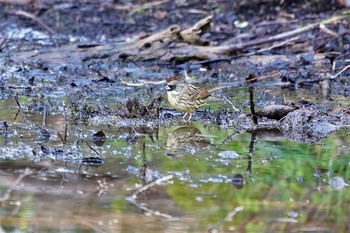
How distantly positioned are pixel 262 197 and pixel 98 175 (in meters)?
1.12

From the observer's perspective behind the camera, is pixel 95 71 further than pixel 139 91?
Yes

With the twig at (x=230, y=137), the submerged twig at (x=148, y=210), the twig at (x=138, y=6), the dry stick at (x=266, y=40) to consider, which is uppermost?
the twig at (x=138, y=6)

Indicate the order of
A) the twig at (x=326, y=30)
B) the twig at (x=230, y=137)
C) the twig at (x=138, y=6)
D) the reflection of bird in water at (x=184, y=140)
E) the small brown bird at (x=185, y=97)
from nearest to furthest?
the reflection of bird in water at (x=184, y=140), the twig at (x=230, y=137), the small brown bird at (x=185, y=97), the twig at (x=326, y=30), the twig at (x=138, y=6)

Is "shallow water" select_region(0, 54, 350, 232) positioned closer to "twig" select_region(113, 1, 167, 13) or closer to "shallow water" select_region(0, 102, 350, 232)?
"shallow water" select_region(0, 102, 350, 232)

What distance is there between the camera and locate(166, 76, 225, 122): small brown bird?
823cm

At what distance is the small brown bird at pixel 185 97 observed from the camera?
324 inches

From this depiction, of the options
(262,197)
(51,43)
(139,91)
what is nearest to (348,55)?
(139,91)

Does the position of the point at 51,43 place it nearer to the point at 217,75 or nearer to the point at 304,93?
the point at 217,75

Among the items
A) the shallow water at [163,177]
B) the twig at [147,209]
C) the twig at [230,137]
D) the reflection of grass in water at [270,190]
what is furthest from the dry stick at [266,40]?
the twig at [147,209]

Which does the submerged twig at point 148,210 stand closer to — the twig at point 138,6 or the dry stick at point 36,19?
the dry stick at point 36,19

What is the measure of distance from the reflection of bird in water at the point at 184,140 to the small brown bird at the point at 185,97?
48 cm

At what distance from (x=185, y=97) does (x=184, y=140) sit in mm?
1048

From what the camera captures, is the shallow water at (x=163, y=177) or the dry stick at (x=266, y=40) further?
the dry stick at (x=266, y=40)

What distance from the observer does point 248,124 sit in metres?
7.90
